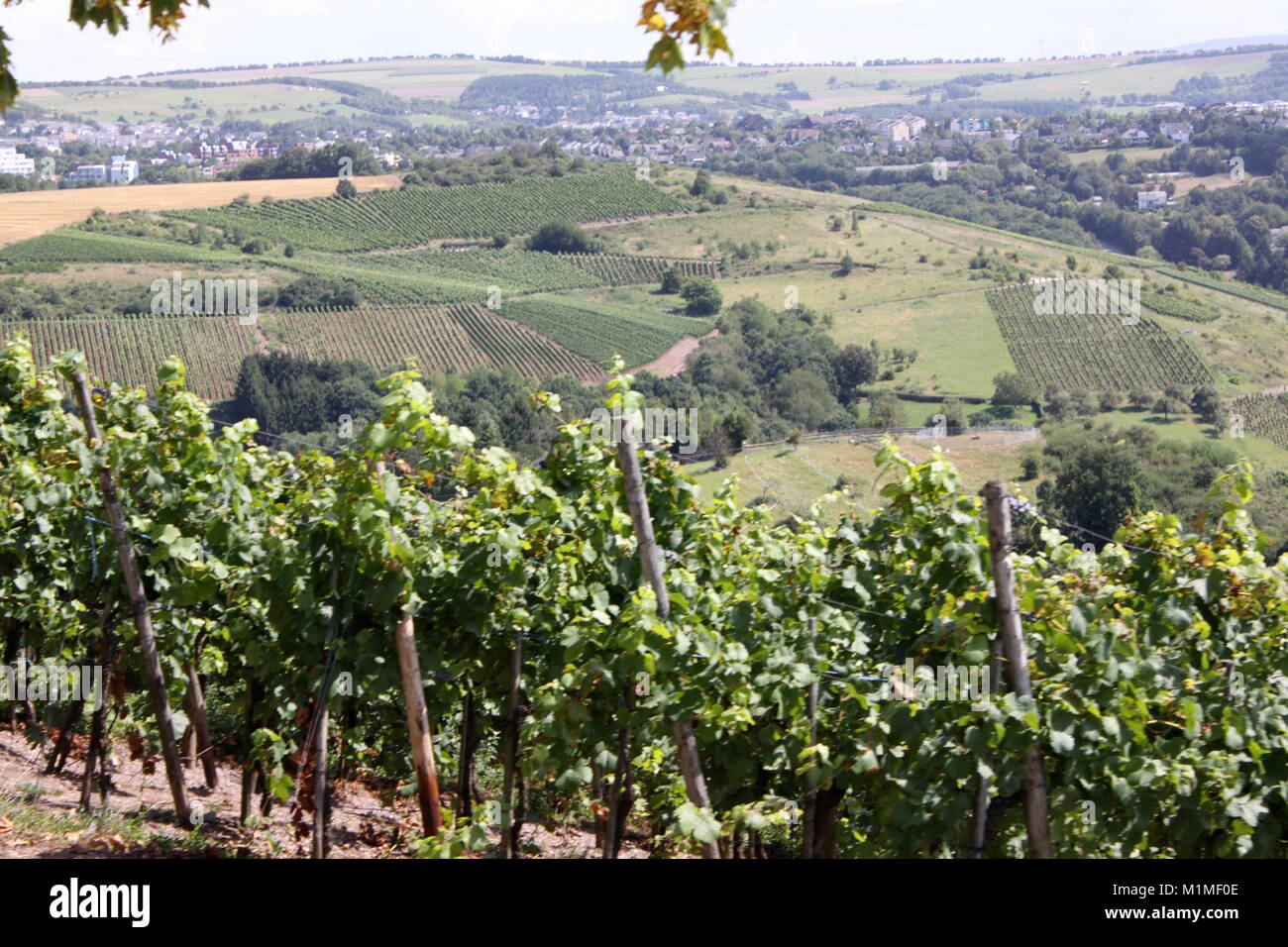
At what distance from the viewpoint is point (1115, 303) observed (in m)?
88.8

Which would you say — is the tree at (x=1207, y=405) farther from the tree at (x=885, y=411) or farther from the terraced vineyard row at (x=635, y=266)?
the terraced vineyard row at (x=635, y=266)

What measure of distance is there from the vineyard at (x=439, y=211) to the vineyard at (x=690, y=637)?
3868 inches

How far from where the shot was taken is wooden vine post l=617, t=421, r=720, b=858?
15.2ft

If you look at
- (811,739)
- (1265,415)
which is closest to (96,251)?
(1265,415)

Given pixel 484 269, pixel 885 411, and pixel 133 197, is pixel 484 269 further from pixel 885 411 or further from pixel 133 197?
pixel 885 411

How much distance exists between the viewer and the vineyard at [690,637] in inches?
183

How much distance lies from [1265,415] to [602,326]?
39.7m

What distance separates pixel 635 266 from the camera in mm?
100562


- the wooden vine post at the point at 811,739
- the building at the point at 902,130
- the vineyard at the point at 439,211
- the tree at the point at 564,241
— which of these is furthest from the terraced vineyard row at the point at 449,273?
the building at the point at 902,130

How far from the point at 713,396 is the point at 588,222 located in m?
50.4

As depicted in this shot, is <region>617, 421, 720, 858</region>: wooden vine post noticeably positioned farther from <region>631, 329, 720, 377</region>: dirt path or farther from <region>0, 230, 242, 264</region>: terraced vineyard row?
<region>0, 230, 242, 264</region>: terraced vineyard row

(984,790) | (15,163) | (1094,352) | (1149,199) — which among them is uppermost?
(15,163)
